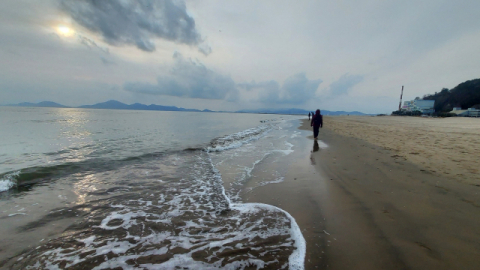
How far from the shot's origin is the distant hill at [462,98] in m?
70.3

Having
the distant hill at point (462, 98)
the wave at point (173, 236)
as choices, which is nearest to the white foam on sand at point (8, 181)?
the wave at point (173, 236)

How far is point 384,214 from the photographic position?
3.76 meters

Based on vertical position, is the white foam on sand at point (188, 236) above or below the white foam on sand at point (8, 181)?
above

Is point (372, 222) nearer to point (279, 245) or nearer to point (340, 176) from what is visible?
point (279, 245)

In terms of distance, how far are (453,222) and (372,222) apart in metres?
1.38

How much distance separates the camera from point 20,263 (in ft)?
9.41

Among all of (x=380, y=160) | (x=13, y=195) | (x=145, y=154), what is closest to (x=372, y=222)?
(x=380, y=160)

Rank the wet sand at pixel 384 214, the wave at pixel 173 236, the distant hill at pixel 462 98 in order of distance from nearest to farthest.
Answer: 1. the wet sand at pixel 384 214
2. the wave at pixel 173 236
3. the distant hill at pixel 462 98

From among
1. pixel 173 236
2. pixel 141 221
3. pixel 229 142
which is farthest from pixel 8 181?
pixel 229 142

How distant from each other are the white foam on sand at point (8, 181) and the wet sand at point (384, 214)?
8.06 metres

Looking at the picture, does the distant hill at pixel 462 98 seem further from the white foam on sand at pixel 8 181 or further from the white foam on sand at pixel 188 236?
the white foam on sand at pixel 8 181

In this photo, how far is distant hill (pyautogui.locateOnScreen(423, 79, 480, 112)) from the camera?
70.3 metres

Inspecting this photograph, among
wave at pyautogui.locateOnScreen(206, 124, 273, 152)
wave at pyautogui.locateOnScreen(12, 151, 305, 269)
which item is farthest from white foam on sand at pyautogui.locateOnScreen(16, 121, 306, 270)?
wave at pyautogui.locateOnScreen(206, 124, 273, 152)

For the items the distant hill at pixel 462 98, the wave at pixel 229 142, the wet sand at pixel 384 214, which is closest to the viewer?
the wet sand at pixel 384 214
